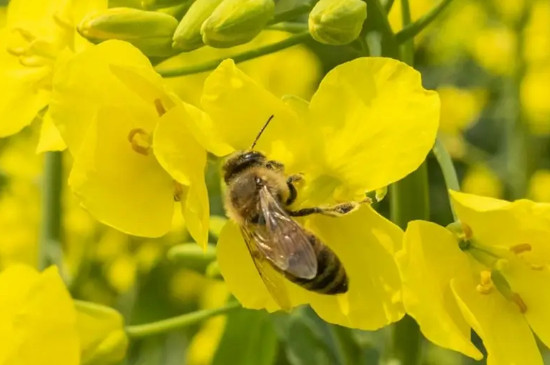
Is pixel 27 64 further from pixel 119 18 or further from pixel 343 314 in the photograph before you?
pixel 343 314

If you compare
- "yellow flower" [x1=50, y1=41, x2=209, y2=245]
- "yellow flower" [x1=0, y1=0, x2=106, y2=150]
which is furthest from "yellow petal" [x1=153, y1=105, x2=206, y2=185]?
"yellow flower" [x1=0, y1=0, x2=106, y2=150]

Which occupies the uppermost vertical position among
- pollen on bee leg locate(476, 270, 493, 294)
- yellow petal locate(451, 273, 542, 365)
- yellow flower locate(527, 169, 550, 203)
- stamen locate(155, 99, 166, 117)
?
stamen locate(155, 99, 166, 117)

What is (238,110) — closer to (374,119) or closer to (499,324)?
(374,119)

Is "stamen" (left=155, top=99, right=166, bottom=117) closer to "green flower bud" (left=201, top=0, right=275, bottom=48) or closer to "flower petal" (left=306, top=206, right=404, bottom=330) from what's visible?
"green flower bud" (left=201, top=0, right=275, bottom=48)

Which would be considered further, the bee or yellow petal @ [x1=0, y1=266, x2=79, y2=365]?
yellow petal @ [x1=0, y1=266, x2=79, y2=365]

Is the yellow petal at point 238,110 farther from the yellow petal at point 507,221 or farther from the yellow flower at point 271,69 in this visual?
the yellow flower at point 271,69

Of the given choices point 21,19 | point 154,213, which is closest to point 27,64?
point 21,19
